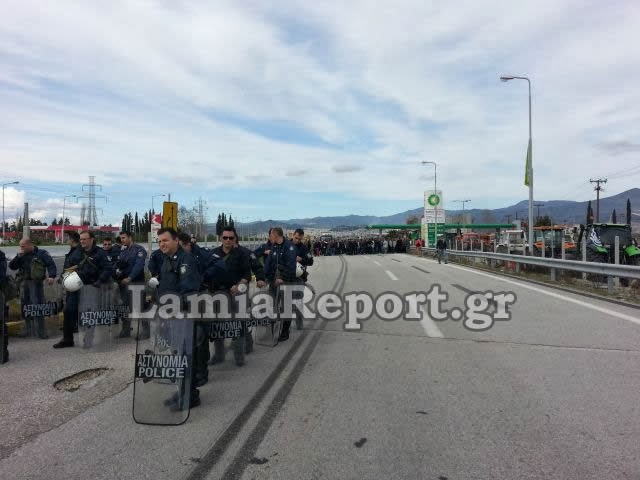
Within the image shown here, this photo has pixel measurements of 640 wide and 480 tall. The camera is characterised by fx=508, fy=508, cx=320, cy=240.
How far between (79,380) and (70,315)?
6.94 feet

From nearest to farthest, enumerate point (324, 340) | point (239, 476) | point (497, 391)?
point (239, 476)
point (497, 391)
point (324, 340)

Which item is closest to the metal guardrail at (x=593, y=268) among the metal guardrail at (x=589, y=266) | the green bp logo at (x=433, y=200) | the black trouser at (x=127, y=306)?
the metal guardrail at (x=589, y=266)

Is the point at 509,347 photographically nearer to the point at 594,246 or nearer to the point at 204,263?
the point at 204,263

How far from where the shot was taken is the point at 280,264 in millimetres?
8469

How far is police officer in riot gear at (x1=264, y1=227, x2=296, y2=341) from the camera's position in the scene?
841 cm

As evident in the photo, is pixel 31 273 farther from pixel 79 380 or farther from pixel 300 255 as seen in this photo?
pixel 300 255

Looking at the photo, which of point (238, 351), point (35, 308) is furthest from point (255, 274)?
point (35, 308)

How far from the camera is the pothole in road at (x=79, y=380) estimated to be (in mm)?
5820

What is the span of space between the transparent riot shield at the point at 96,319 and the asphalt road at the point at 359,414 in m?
0.37

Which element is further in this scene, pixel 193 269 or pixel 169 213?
pixel 169 213

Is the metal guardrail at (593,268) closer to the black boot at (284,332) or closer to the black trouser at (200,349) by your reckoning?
the black boot at (284,332)

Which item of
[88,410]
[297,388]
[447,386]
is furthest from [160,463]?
[447,386]

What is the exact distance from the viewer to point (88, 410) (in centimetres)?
506

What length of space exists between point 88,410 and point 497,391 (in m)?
4.21
